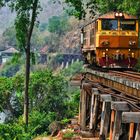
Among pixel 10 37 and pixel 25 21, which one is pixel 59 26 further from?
pixel 25 21

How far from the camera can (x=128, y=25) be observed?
21234mm

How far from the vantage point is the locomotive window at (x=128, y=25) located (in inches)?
830

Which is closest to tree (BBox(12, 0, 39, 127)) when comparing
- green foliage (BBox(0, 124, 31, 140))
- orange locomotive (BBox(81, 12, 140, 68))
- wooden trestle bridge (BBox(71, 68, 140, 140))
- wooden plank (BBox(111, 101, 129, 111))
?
green foliage (BBox(0, 124, 31, 140))

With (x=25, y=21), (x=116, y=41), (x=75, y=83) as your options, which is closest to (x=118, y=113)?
(x=116, y=41)

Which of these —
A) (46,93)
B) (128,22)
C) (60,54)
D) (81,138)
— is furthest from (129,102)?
(60,54)

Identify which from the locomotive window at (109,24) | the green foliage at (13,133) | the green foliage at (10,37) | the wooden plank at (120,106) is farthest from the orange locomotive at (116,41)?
the green foliage at (10,37)

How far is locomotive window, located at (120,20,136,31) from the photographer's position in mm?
21078

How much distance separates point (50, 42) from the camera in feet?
525

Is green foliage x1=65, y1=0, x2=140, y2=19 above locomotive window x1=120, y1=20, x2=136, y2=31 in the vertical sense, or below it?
above

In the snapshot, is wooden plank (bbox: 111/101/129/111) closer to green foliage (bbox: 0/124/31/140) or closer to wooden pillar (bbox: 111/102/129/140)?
wooden pillar (bbox: 111/102/129/140)

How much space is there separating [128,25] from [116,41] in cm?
95

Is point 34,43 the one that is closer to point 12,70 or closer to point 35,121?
point 12,70

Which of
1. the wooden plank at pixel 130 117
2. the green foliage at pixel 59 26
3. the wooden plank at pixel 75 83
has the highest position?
the green foliage at pixel 59 26

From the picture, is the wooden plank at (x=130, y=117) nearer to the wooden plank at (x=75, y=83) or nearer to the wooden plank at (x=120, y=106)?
the wooden plank at (x=120, y=106)
